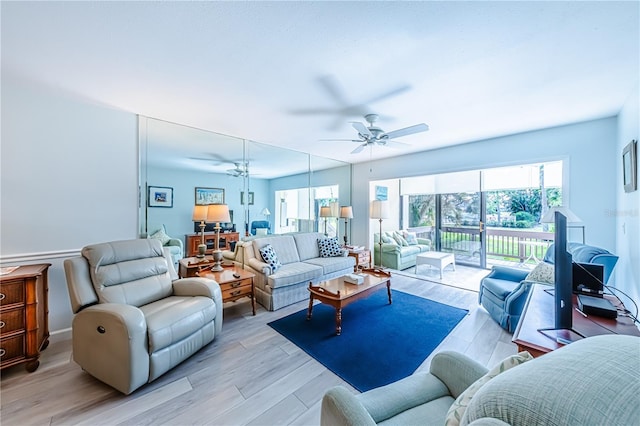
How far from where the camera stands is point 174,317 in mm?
1979

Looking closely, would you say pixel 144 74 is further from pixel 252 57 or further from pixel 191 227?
pixel 191 227

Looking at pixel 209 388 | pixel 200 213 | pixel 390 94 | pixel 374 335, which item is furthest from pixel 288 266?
pixel 390 94

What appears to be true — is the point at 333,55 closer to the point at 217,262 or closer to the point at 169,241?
the point at 217,262

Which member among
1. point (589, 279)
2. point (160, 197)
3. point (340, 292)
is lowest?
point (340, 292)

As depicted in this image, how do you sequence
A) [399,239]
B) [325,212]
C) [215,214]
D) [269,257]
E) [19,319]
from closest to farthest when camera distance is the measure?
[19,319] < [215,214] < [269,257] < [325,212] < [399,239]

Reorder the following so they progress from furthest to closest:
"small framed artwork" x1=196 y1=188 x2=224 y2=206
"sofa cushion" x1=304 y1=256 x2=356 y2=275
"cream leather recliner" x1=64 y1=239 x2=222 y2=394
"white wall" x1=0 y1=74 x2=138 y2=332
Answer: "sofa cushion" x1=304 y1=256 x2=356 y2=275
"small framed artwork" x1=196 y1=188 x2=224 y2=206
"white wall" x1=0 y1=74 x2=138 y2=332
"cream leather recliner" x1=64 y1=239 x2=222 y2=394

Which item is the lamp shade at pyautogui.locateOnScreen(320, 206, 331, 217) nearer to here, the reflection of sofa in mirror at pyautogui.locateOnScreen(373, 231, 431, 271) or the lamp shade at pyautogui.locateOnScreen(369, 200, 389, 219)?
the lamp shade at pyautogui.locateOnScreen(369, 200, 389, 219)

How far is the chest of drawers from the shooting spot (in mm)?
1899

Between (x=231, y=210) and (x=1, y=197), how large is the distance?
236cm

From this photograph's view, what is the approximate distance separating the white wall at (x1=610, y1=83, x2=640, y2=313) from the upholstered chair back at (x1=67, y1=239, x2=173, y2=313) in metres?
4.44

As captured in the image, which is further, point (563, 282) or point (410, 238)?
point (410, 238)

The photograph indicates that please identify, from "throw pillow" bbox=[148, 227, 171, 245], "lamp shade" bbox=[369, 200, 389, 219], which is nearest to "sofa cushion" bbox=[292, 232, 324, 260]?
"lamp shade" bbox=[369, 200, 389, 219]

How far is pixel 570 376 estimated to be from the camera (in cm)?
53

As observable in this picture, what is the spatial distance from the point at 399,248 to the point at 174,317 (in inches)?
179
